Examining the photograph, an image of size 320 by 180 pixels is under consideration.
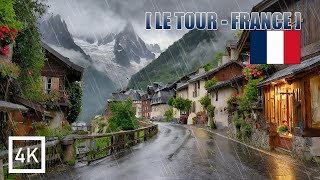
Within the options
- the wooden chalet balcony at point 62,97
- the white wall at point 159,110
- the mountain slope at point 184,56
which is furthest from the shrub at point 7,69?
the mountain slope at point 184,56

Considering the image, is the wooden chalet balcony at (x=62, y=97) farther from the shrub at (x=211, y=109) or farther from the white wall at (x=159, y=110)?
the white wall at (x=159, y=110)

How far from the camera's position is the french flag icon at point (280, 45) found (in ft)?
55.3

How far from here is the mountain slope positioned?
12088 cm

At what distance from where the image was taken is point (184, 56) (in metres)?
128

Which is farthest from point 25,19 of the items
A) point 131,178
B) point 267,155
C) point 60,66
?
point 60,66

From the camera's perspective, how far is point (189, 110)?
59.5 m

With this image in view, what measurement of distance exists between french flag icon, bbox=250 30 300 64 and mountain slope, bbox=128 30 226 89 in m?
99.3

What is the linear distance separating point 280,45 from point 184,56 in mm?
110737

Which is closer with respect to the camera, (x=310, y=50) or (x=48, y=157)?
(x=48, y=157)

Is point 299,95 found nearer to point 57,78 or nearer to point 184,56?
point 57,78

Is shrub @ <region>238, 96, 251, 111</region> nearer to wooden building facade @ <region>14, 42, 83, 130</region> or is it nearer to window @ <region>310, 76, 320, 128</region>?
window @ <region>310, 76, 320, 128</region>

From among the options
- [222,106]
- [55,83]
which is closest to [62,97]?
[55,83]

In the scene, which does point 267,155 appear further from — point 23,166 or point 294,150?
point 23,166

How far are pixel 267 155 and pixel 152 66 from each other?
125861 millimetres
